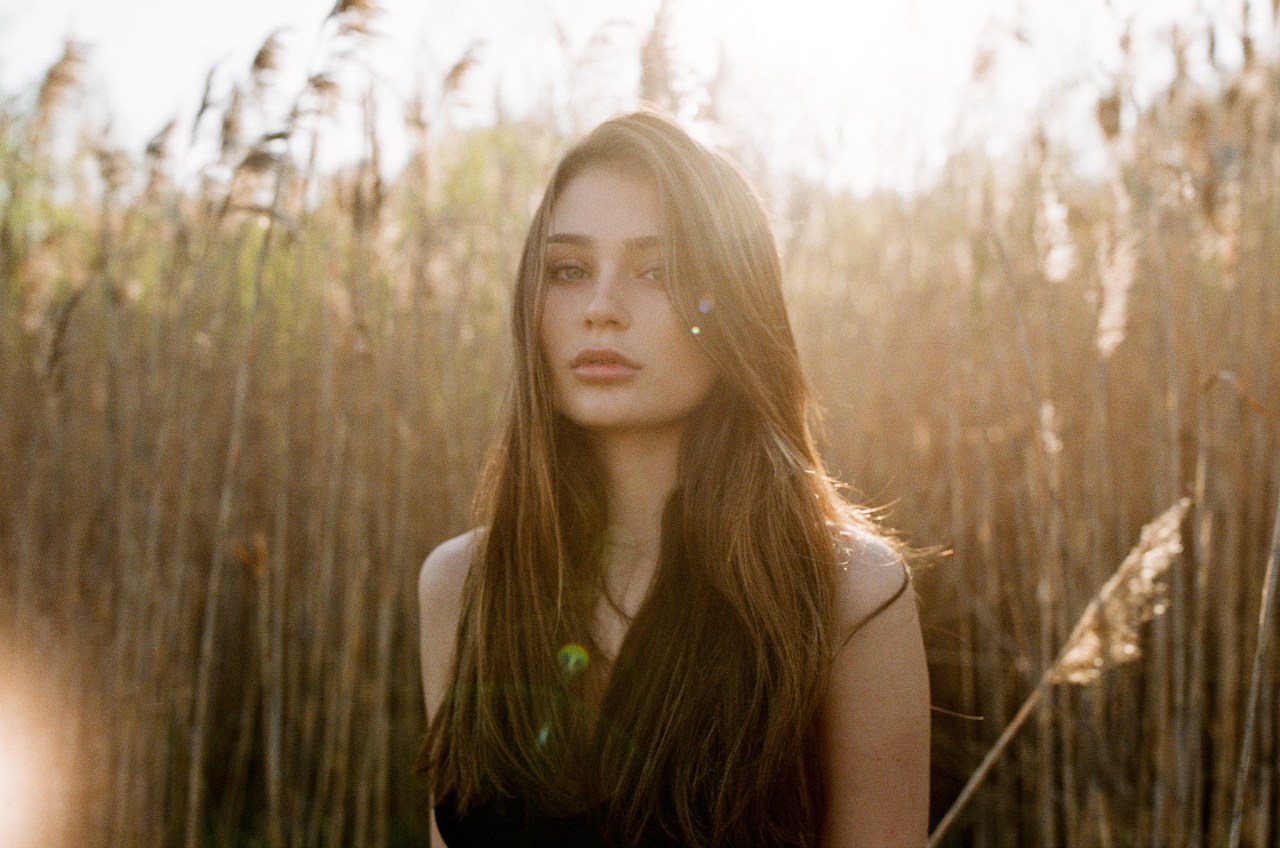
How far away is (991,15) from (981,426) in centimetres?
105

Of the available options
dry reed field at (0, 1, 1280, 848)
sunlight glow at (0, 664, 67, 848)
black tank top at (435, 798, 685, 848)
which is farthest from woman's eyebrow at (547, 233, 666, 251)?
sunlight glow at (0, 664, 67, 848)

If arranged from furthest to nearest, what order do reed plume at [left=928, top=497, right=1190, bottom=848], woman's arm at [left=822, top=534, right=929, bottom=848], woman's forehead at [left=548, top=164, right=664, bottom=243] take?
reed plume at [left=928, top=497, right=1190, bottom=848] < woman's forehead at [left=548, top=164, right=664, bottom=243] < woman's arm at [left=822, top=534, right=929, bottom=848]

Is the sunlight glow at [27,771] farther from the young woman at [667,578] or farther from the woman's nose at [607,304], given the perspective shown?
the woman's nose at [607,304]

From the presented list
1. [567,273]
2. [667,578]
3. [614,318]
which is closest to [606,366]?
[614,318]

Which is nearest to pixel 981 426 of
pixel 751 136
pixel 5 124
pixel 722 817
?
pixel 751 136

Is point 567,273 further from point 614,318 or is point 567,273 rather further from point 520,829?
point 520,829

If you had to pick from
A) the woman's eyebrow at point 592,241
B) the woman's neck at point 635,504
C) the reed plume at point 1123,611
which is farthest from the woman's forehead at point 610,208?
the reed plume at point 1123,611

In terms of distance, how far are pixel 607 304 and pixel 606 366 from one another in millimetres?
80

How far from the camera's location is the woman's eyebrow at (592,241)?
130cm

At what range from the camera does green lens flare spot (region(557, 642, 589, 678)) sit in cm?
134

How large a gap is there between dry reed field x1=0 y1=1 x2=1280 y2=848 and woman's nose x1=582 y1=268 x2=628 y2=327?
35.1 inches

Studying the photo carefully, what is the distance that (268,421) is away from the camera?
3229mm

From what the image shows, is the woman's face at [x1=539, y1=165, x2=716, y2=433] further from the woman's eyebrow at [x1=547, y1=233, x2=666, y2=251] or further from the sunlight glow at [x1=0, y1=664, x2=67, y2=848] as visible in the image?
the sunlight glow at [x1=0, y1=664, x2=67, y2=848]

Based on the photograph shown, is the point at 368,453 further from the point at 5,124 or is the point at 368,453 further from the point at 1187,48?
the point at 1187,48
